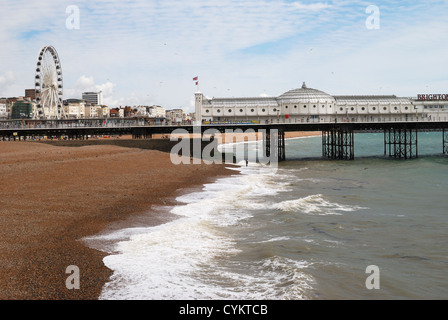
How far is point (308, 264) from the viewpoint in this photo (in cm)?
1339

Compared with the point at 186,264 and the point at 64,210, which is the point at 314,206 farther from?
the point at 64,210

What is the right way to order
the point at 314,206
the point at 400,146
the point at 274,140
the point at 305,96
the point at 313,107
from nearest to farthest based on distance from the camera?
the point at 314,206
the point at 400,146
the point at 274,140
the point at 313,107
the point at 305,96

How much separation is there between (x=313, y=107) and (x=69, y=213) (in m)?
77.5

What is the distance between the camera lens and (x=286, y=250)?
14938 millimetres

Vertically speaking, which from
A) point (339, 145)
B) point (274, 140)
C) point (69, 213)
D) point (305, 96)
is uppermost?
point (305, 96)

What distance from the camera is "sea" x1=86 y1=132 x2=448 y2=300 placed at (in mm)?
11336

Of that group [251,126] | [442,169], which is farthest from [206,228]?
[251,126]

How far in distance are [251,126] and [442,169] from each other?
2495 centimetres

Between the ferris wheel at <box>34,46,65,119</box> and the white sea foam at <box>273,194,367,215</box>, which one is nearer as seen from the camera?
the white sea foam at <box>273,194,367,215</box>

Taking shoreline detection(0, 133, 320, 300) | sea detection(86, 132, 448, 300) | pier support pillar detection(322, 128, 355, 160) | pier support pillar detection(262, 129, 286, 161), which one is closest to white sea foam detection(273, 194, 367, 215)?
sea detection(86, 132, 448, 300)

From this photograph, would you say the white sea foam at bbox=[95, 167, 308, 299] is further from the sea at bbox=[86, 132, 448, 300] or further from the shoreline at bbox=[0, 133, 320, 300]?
the shoreline at bbox=[0, 133, 320, 300]

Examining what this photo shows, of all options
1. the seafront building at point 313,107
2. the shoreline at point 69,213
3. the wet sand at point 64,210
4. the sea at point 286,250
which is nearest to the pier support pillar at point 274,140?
the seafront building at point 313,107

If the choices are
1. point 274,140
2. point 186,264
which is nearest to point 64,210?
point 186,264
